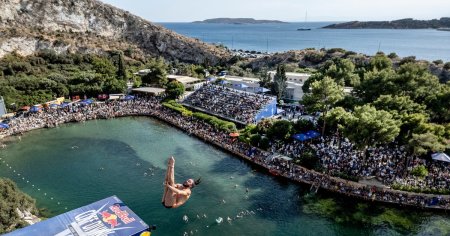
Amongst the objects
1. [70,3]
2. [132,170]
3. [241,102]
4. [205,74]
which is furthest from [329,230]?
[70,3]

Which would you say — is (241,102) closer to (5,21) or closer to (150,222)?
(150,222)

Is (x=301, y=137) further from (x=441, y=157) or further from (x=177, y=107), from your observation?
(x=177, y=107)

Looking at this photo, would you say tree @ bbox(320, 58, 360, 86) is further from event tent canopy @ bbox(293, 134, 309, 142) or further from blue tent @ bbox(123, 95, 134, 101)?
blue tent @ bbox(123, 95, 134, 101)

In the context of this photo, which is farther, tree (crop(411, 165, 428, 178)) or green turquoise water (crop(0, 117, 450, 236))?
tree (crop(411, 165, 428, 178))

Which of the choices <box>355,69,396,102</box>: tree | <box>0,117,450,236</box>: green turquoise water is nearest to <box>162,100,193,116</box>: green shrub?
<box>0,117,450,236</box>: green turquoise water

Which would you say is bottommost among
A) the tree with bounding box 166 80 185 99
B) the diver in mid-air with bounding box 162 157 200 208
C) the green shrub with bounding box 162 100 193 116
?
the green shrub with bounding box 162 100 193 116
